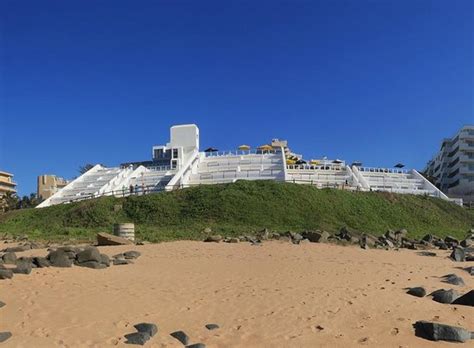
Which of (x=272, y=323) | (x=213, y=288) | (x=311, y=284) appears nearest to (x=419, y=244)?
(x=311, y=284)

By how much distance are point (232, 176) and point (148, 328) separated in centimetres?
4381

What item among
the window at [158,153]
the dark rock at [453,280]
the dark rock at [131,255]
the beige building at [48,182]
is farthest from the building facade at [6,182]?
the dark rock at [453,280]

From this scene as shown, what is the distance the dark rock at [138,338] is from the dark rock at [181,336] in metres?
0.44

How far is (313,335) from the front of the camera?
8.16 metres

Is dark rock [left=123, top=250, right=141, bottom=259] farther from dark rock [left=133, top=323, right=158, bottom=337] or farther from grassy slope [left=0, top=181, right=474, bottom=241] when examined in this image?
grassy slope [left=0, top=181, right=474, bottom=241]

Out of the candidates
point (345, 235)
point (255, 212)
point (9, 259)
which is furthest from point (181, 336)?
point (255, 212)

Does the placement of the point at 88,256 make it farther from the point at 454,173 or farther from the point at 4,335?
the point at 454,173

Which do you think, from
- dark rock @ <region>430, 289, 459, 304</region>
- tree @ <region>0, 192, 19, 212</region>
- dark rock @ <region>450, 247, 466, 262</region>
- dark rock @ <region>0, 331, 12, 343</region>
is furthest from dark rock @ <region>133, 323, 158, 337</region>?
tree @ <region>0, 192, 19, 212</region>

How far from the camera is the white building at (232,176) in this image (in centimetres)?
5016

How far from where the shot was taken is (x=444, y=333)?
315 inches

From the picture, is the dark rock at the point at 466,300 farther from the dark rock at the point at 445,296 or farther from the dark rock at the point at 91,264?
the dark rock at the point at 91,264

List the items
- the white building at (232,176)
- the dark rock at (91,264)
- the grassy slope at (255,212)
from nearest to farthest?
the dark rock at (91,264), the grassy slope at (255,212), the white building at (232,176)

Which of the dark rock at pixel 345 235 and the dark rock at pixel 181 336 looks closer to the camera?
the dark rock at pixel 181 336

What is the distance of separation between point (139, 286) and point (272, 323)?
371cm
